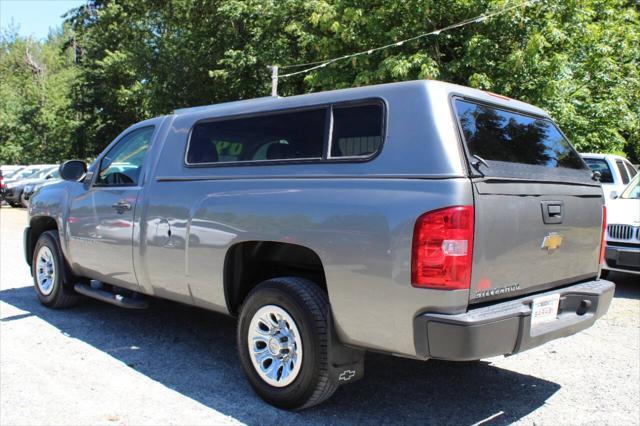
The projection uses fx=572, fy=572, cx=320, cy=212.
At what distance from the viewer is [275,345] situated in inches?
144

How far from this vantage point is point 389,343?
10.2 feet

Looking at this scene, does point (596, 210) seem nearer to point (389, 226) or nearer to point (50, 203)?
point (389, 226)

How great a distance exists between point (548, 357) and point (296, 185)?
2831mm

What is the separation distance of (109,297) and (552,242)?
373 cm

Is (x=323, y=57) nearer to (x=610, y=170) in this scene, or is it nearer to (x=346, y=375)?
(x=610, y=170)

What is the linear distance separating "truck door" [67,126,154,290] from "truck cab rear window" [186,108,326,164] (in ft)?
2.48

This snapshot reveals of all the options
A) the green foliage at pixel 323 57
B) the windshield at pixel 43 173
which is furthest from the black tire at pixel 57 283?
the windshield at pixel 43 173

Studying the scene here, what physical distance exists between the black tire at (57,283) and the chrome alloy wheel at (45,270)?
1.3 inches

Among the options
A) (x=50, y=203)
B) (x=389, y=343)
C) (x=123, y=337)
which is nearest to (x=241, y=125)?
(x=389, y=343)

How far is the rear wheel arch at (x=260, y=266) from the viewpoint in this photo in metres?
3.90

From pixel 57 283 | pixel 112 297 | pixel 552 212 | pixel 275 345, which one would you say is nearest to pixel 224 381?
pixel 275 345

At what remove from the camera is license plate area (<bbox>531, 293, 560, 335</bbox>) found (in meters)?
3.26

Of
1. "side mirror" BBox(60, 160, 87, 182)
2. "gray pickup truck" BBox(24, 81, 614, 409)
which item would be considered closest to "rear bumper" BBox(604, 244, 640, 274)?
"gray pickup truck" BBox(24, 81, 614, 409)

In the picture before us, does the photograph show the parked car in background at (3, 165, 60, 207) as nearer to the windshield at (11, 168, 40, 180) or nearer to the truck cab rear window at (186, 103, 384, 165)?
the windshield at (11, 168, 40, 180)
